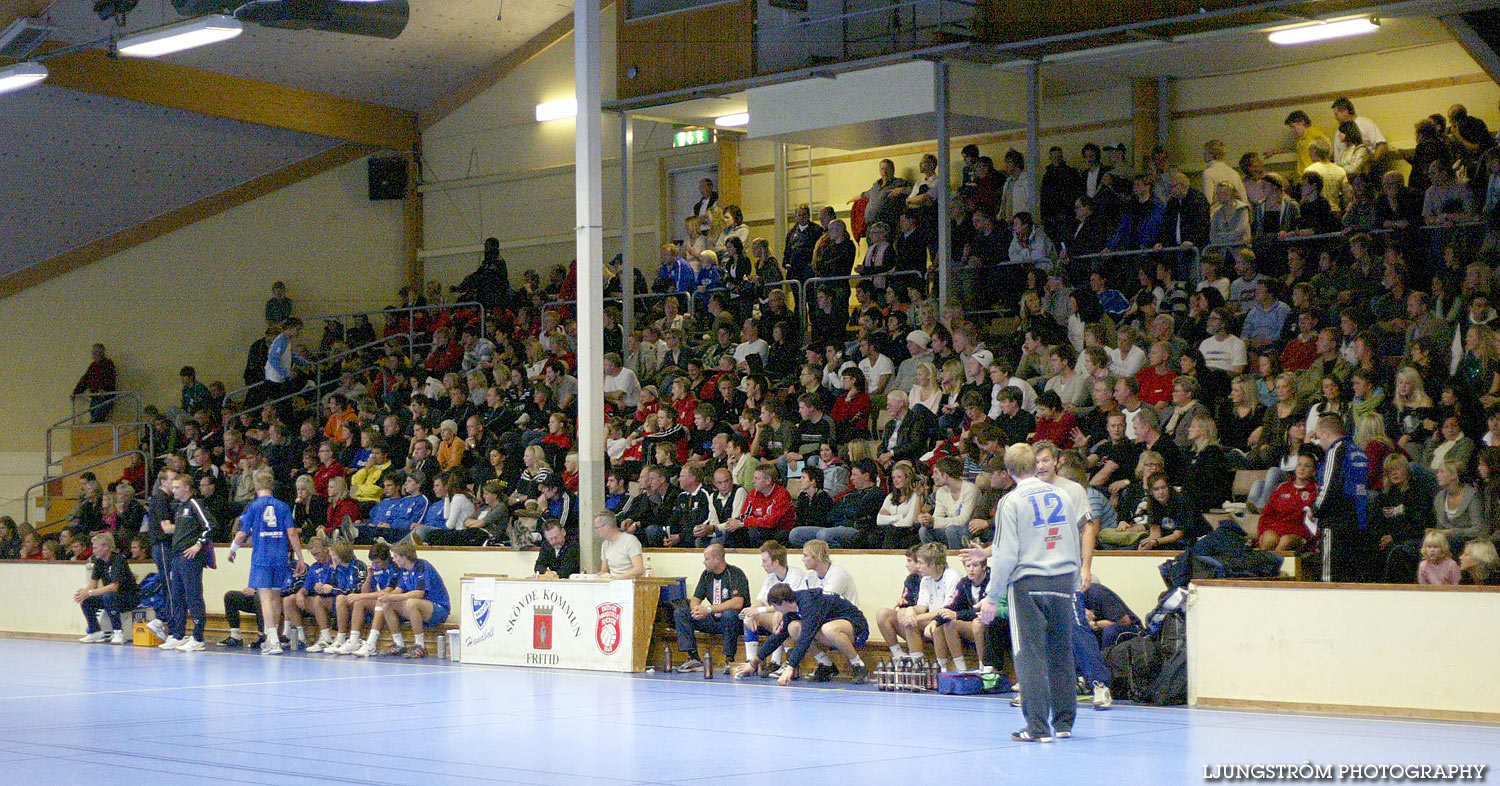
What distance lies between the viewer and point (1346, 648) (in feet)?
35.5

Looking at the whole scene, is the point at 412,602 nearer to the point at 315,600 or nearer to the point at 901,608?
the point at 315,600

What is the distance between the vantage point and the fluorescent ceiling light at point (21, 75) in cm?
1803

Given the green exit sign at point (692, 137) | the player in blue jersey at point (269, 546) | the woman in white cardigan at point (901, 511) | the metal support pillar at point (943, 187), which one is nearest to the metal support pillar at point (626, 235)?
the green exit sign at point (692, 137)

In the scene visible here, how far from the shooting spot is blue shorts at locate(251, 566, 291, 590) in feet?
57.2

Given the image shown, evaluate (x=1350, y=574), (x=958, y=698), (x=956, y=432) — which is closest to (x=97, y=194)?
(x=956, y=432)

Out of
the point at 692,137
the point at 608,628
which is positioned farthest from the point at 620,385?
the point at 692,137

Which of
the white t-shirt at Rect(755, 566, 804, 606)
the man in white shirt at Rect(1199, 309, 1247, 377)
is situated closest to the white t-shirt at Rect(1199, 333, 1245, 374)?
the man in white shirt at Rect(1199, 309, 1247, 377)

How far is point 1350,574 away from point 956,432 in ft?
14.9

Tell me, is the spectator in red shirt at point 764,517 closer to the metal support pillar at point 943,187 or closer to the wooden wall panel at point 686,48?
the metal support pillar at point 943,187

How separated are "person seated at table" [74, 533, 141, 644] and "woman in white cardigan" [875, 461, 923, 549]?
969 centimetres

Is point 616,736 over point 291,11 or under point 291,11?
under

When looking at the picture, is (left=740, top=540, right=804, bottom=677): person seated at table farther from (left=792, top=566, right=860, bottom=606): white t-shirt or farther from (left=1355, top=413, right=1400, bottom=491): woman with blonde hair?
(left=1355, top=413, right=1400, bottom=491): woman with blonde hair

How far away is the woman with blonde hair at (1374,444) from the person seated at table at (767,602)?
4537mm

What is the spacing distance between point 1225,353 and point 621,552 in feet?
19.0
